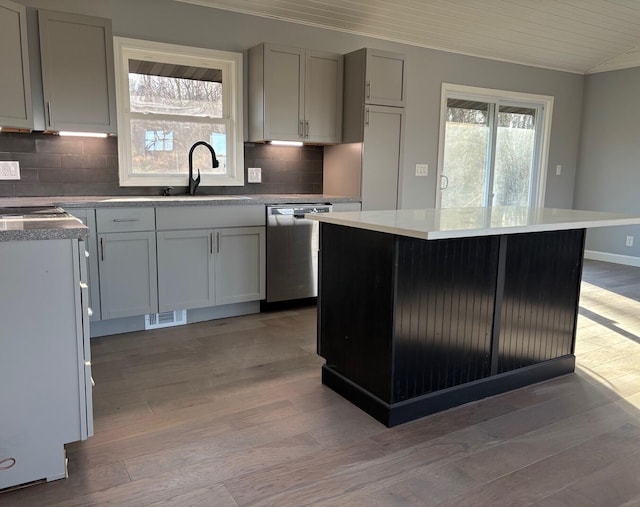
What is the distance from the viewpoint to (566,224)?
229 centimetres

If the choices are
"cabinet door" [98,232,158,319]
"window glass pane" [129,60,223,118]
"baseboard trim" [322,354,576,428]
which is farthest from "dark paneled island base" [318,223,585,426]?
"window glass pane" [129,60,223,118]

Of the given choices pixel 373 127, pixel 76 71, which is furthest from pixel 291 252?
pixel 76 71

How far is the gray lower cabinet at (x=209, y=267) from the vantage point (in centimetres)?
339

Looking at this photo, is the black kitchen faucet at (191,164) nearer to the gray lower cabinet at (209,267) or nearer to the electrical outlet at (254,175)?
the electrical outlet at (254,175)

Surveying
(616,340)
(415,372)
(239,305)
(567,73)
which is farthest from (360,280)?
(567,73)

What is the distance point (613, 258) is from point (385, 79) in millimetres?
3872

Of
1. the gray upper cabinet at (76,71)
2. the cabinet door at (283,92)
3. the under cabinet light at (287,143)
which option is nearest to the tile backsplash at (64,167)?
the gray upper cabinet at (76,71)

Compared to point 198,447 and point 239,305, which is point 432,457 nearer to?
point 198,447

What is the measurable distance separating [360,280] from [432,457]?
31.3 inches

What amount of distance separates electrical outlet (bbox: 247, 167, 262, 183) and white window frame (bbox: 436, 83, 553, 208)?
2014mm

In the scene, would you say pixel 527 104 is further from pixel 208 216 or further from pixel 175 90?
pixel 208 216

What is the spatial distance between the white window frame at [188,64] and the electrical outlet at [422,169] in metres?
1.93

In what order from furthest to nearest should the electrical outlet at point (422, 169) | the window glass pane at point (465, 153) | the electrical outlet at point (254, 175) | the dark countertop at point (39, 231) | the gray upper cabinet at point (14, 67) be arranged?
the window glass pane at point (465, 153) < the electrical outlet at point (422, 169) < the electrical outlet at point (254, 175) < the gray upper cabinet at point (14, 67) < the dark countertop at point (39, 231)

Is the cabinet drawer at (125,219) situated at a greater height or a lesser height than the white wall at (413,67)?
lesser
